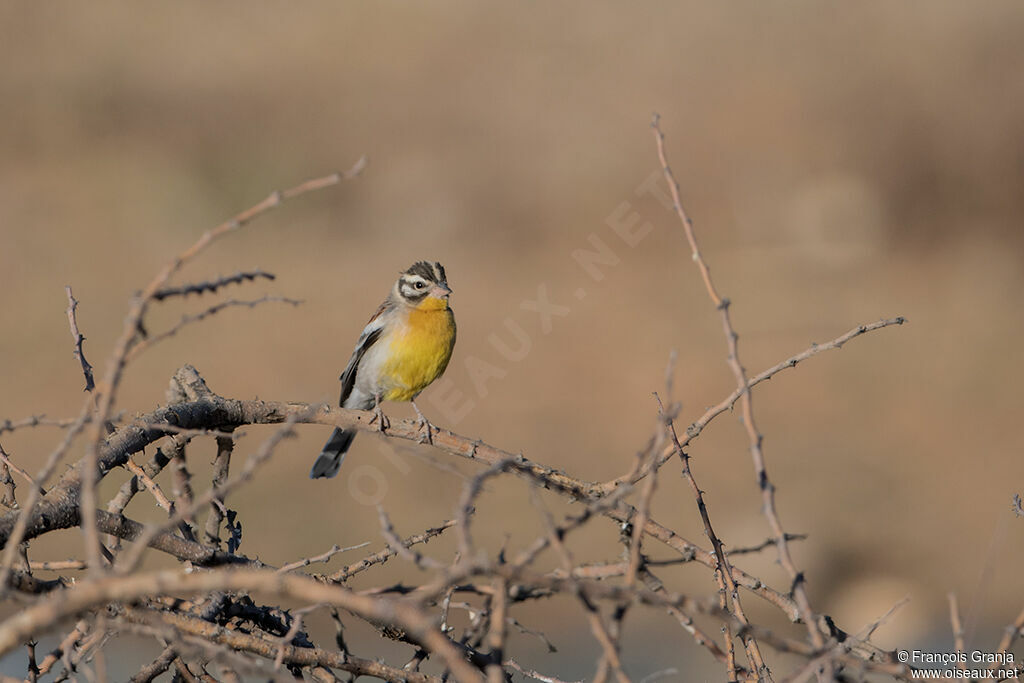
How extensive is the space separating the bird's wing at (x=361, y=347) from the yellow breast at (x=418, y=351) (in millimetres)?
251

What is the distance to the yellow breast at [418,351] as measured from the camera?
6484mm

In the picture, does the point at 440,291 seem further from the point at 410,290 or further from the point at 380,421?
the point at 380,421

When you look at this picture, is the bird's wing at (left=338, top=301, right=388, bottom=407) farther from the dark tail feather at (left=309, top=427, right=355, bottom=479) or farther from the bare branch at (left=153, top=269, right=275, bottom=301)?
the bare branch at (left=153, top=269, right=275, bottom=301)

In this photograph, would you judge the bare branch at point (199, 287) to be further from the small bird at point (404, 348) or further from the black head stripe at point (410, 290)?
the black head stripe at point (410, 290)

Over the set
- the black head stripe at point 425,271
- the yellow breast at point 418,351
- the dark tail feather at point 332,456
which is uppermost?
the black head stripe at point 425,271

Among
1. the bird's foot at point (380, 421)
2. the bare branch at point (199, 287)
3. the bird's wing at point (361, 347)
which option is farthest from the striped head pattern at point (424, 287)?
the bare branch at point (199, 287)

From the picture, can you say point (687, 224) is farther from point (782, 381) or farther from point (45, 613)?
point (782, 381)

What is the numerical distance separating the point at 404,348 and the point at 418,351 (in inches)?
3.3

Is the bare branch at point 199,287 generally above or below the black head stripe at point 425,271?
below

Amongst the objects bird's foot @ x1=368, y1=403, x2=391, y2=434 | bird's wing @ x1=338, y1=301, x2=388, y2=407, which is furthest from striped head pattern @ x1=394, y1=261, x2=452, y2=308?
bird's foot @ x1=368, y1=403, x2=391, y2=434

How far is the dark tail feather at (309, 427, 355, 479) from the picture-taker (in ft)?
21.7

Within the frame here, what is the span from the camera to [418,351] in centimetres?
649

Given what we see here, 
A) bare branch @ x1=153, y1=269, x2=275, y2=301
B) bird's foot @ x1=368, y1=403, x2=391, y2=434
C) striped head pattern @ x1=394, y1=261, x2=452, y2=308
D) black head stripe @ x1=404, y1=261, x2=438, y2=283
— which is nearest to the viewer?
bare branch @ x1=153, y1=269, x2=275, y2=301

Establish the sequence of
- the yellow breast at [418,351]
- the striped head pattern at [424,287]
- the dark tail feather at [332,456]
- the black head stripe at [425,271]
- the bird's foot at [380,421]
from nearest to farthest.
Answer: the bird's foot at [380,421]
the yellow breast at [418,351]
the dark tail feather at [332,456]
the striped head pattern at [424,287]
the black head stripe at [425,271]
